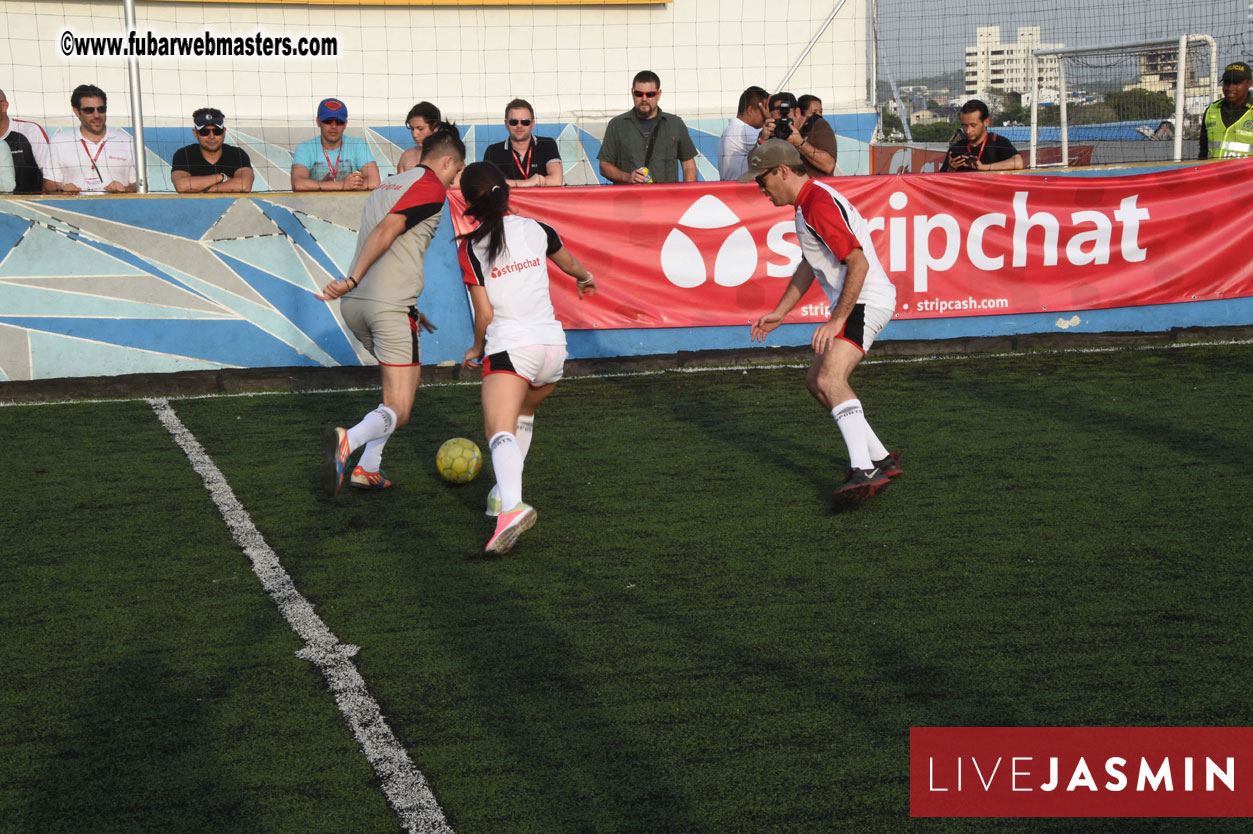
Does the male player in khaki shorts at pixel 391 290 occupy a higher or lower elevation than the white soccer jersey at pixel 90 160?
lower

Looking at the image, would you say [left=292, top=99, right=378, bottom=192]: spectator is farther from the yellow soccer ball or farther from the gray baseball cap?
the gray baseball cap

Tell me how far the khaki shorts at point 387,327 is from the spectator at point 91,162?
496 centimetres

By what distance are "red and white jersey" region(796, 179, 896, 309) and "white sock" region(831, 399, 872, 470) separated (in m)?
0.58

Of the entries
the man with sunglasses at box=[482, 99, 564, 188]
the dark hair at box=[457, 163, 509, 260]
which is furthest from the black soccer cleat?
the man with sunglasses at box=[482, 99, 564, 188]

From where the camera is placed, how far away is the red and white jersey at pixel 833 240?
6.80m

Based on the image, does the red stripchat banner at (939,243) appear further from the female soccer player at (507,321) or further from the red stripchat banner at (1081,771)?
the red stripchat banner at (1081,771)

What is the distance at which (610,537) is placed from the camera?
6.51 m

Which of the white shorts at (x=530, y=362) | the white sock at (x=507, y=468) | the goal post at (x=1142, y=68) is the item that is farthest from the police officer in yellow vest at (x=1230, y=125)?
the white sock at (x=507, y=468)

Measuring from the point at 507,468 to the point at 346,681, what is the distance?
176 centimetres

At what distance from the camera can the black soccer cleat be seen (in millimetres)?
6703

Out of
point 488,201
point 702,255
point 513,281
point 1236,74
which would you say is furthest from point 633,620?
point 1236,74

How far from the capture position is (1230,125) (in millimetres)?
12953

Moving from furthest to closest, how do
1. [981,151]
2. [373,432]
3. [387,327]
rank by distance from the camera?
1. [981,151]
2. [387,327]
3. [373,432]

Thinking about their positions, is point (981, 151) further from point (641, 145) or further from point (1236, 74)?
point (641, 145)
